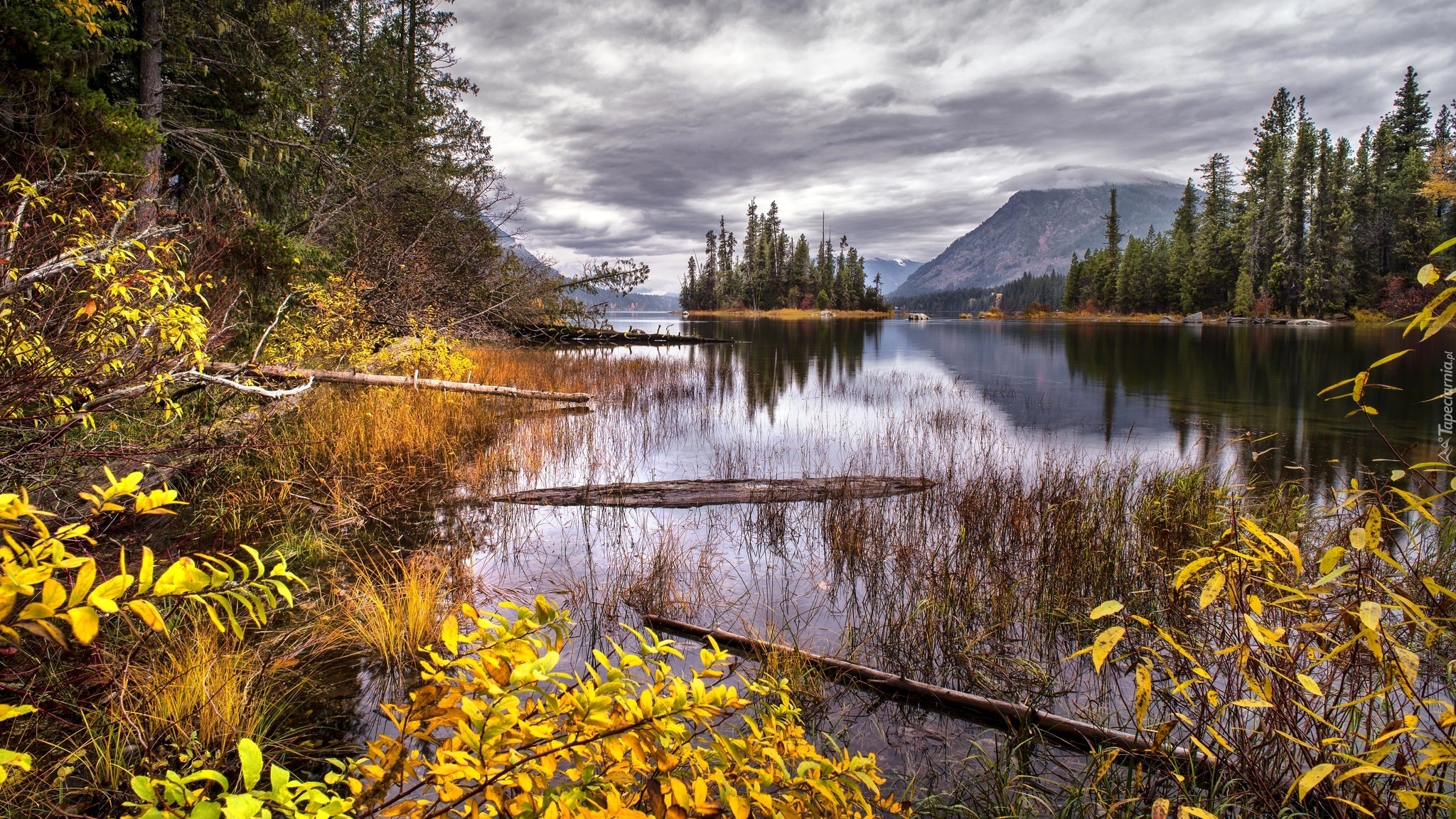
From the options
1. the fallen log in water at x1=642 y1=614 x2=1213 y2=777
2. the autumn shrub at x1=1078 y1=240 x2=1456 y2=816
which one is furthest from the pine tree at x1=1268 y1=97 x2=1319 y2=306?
the fallen log in water at x1=642 y1=614 x2=1213 y2=777

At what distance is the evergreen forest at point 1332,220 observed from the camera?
4966cm

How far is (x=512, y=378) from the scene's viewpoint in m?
16.9

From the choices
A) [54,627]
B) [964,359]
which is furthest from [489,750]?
[964,359]

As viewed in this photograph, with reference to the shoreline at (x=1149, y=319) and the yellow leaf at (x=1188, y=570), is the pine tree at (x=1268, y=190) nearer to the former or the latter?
the shoreline at (x=1149, y=319)

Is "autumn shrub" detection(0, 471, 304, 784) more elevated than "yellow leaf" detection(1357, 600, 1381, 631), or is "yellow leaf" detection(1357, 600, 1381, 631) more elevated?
"autumn shrub" detection(0, 471, 304, 784)

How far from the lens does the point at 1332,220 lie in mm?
51969

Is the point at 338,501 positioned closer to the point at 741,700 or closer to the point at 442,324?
the point at 741,700

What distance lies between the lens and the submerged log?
25.2 m

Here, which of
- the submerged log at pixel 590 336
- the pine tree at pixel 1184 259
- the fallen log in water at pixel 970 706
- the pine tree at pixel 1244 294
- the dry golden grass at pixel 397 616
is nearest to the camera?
the fallen log in water at pixel 970 706

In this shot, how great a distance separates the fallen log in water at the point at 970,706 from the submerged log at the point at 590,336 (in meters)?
19.8

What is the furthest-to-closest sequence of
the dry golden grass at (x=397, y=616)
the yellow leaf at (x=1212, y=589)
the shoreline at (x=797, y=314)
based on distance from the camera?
the shoreline at (x=797, y=314), the dry golden grass at (x=397, y=616), the yellow leaf at (x=1212, y=589)

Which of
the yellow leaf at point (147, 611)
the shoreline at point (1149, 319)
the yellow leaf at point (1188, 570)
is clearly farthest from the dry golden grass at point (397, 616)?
the shoreline at point (1149, 319)

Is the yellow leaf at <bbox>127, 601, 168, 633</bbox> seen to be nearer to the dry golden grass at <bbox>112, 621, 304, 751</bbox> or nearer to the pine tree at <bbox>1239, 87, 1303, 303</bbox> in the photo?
the dry golden grass at <bbox>112, 621, 304, 751</bbox>

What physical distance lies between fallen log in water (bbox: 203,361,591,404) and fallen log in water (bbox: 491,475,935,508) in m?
2.79
